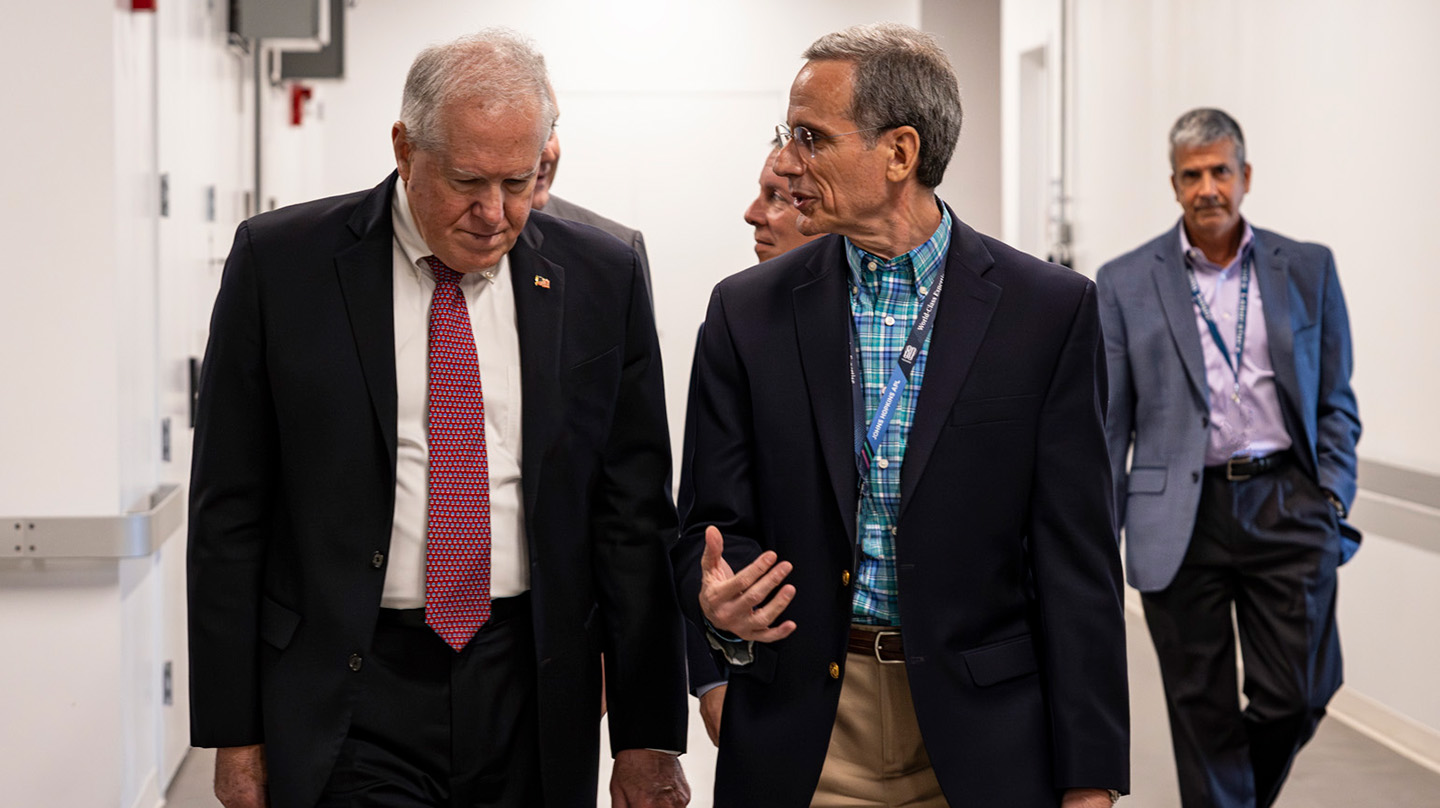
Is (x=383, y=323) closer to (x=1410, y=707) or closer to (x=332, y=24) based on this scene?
(x=1410, y=707)

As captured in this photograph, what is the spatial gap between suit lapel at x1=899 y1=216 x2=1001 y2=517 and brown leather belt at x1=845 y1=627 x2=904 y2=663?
18 cm

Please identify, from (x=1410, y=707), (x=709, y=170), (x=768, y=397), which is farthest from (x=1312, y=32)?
(x=768, y=397)

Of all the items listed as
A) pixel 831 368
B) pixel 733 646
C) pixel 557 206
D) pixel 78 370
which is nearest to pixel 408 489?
pixel 733 646

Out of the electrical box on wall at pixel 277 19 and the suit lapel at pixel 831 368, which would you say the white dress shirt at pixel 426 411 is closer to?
the suit lapel at pixel 831 368

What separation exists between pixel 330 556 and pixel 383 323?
0.34m

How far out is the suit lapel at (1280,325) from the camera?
3.99 meters

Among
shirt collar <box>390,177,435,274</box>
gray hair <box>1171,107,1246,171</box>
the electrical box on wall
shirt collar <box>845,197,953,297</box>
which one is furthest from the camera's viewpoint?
the electrical box on wall

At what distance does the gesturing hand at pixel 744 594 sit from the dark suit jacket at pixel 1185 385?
94.5 inches

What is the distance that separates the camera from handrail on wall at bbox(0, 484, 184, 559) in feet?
12.4

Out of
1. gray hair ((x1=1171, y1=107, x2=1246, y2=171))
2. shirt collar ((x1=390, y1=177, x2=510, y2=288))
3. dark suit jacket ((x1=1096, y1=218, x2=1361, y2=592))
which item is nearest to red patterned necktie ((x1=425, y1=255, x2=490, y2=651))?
shirt collar ((x1=390, y1=177, x2=510, y2=288))

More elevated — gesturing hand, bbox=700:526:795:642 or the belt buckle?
gesturing hand, bbox=700:526:795:642

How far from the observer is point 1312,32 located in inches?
247

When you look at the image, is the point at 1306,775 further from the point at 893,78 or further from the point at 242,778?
the point at 242,778

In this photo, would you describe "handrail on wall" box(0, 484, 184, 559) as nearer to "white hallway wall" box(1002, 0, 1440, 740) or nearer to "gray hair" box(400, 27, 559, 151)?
"gray hair" box(400, 27, 559, 151)
